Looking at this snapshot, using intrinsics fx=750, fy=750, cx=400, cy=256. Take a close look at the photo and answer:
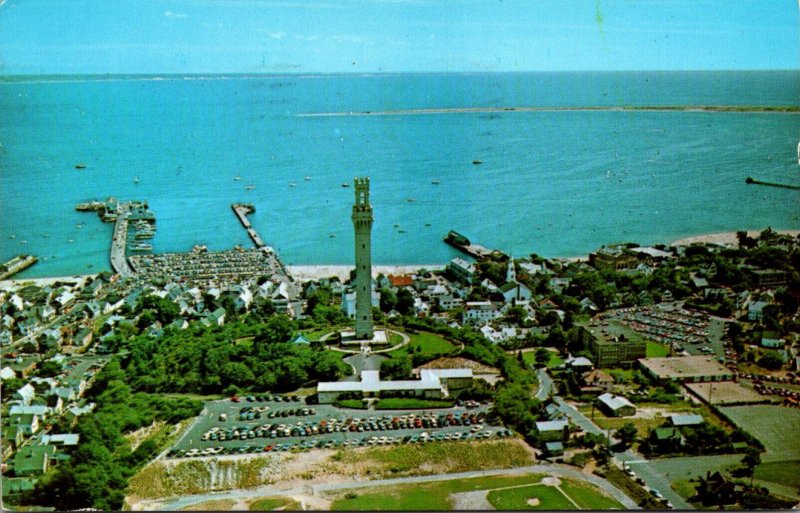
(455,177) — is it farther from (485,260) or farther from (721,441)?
(721,441)

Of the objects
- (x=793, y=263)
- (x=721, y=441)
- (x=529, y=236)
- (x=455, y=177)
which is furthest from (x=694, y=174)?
(x=721, y=441)

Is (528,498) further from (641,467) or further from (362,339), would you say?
(362,339)

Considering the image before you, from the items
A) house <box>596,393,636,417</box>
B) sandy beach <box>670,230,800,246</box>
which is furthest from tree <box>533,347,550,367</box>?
sandy beach <box>670,230,800,246</box>

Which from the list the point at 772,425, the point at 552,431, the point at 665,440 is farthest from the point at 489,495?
the point at 772,425

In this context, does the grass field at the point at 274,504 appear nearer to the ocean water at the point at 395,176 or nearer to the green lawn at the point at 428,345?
the green lawn at the point at 428,345

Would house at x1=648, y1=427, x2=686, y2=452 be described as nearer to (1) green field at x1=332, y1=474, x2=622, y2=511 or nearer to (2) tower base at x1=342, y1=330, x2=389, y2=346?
(1) green field at x1=332, y1=474, x2=622, y2=511
